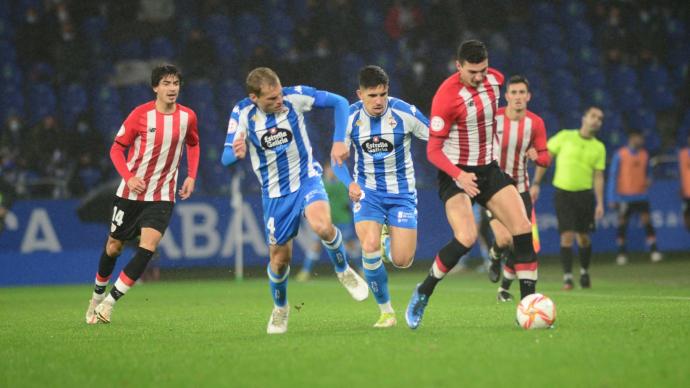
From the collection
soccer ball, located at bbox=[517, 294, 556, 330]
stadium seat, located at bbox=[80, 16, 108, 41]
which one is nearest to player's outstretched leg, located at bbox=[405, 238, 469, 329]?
soccer ball, located at bbox=[517, 294, 556, 330]

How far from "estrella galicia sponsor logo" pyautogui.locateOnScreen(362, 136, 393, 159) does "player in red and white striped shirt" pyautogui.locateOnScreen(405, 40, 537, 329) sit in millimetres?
1087

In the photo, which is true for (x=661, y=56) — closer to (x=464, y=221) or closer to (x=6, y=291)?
(x=6, y=291)

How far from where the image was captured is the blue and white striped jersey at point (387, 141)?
30.4ft

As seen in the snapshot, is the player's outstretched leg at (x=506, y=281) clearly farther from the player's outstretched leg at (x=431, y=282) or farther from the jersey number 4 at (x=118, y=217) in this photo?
the jersey number 4 at (x=118, y=217)

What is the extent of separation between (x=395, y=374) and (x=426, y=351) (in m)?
0.99

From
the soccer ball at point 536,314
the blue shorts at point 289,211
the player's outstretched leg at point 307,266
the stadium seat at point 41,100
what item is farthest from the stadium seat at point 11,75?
the soccer ball at point 536,314

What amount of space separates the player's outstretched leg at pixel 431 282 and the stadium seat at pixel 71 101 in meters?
13.0

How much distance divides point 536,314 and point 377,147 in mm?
2329

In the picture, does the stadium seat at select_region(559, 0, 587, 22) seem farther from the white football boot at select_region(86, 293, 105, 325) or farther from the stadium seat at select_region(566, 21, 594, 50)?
the white football boot at select_region(86, 293, 105, 325)

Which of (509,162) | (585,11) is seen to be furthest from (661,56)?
(509,162)

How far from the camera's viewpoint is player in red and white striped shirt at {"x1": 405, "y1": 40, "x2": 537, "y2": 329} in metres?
8.05

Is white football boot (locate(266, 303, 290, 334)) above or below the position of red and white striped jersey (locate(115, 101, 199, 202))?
below

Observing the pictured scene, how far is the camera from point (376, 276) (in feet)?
28.3

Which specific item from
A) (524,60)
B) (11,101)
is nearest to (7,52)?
(11,101)
